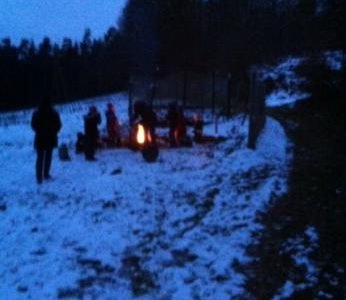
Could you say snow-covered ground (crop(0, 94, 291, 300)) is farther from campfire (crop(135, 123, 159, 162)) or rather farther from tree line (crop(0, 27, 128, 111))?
tree line (crop(0, 27, 128, 111))

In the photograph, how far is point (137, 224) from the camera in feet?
31.1

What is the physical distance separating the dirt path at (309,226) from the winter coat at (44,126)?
20.4ft

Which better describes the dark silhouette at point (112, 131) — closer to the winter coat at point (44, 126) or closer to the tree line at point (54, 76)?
the winter coat at point (44, 126)

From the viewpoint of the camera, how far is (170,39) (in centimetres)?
4325

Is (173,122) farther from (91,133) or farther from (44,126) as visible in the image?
(44,126)

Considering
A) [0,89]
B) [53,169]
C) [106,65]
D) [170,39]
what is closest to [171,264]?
[53,169]

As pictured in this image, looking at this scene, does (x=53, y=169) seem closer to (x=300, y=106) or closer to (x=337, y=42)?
(x=337, y=42)

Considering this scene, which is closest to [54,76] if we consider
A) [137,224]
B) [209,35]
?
[209,35]

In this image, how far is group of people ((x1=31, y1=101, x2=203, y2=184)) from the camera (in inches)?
535

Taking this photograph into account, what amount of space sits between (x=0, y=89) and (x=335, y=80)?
72116 millimetres

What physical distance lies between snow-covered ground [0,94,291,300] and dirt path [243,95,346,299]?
0.94 ft

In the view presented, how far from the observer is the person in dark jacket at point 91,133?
16.3 meters

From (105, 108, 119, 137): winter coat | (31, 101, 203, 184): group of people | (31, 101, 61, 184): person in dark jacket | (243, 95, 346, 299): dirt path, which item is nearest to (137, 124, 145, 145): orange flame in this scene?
(31, 101, 203, 184): group of people

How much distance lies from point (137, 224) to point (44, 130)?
17.3ft
